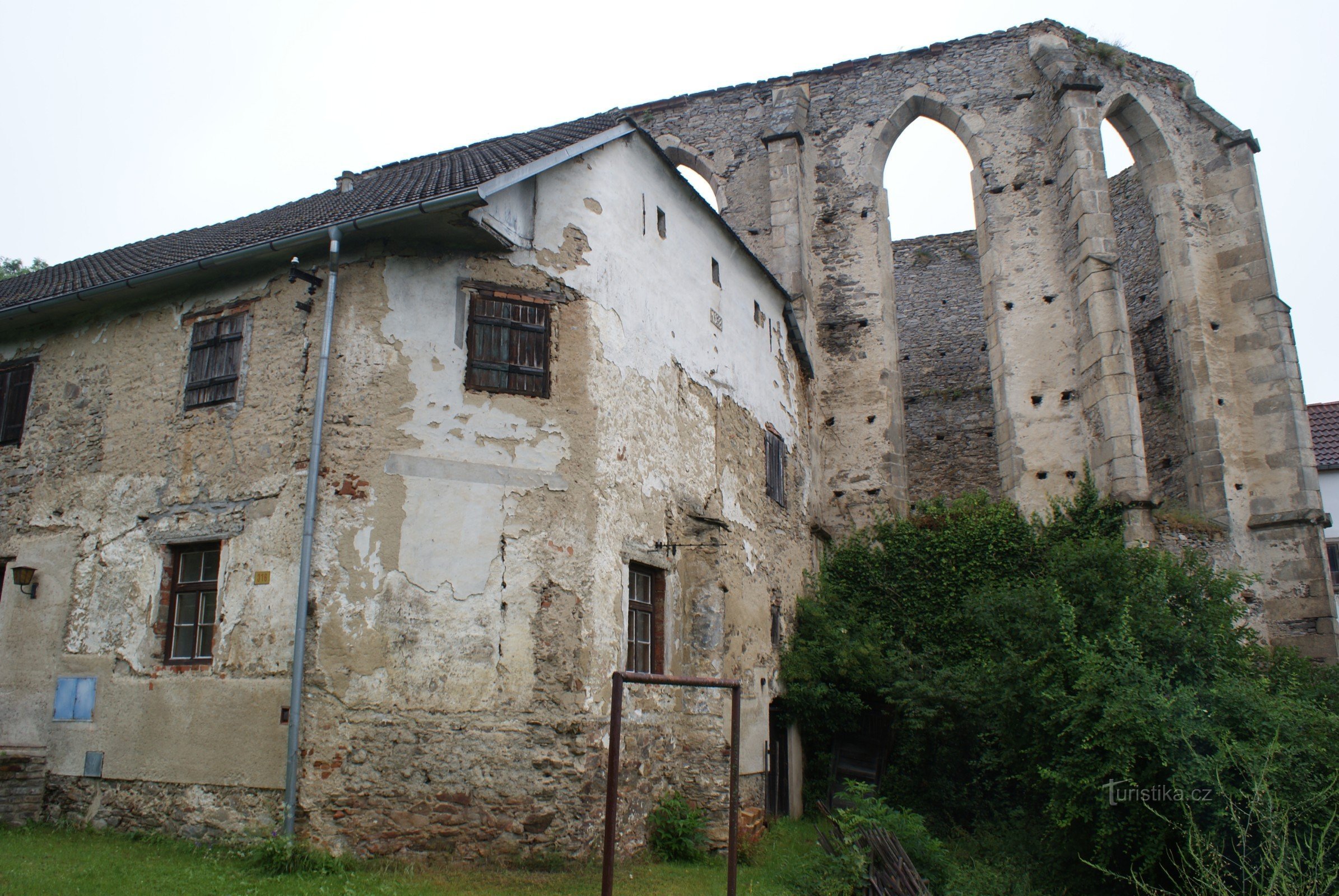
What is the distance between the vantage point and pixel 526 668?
8.33 m

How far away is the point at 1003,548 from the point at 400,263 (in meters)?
10.5

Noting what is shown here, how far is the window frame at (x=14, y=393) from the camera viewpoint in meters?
10.8

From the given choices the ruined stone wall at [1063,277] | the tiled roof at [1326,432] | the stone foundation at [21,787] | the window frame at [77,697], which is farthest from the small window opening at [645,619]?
the tiled roof at [1326,432]

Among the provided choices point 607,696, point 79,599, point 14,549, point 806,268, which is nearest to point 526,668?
point 607,696

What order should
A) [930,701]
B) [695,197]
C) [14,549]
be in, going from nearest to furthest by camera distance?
1. [14,549]
2. [695,197]
3. [930,701]

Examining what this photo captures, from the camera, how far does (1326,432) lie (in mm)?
20094

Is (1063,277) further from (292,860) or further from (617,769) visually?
(292,860)

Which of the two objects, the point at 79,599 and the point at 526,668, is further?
the point at 79,599

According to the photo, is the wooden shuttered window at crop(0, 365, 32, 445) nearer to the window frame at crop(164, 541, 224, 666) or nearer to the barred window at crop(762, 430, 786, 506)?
the window frame at crop(164, 541, 224, 666)

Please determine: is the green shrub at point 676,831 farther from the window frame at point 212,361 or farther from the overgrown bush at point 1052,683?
the window frame at point 212,361

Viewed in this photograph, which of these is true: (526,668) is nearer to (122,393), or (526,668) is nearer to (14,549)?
(122,393)

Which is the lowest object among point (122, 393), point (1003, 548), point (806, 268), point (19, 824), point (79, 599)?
point (19, 824)

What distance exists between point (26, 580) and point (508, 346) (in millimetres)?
5927

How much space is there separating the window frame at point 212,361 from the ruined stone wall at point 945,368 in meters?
15.8
